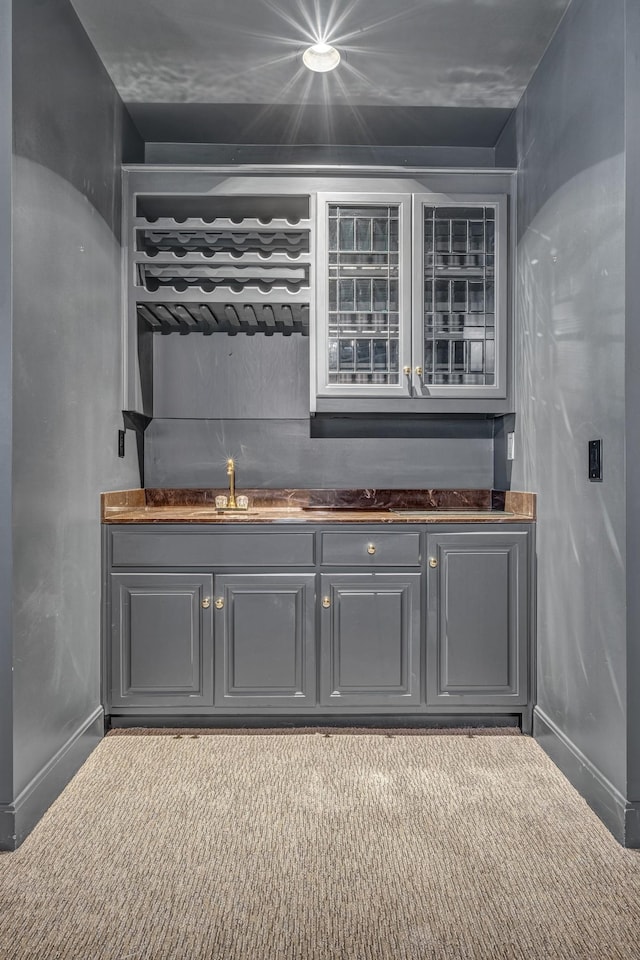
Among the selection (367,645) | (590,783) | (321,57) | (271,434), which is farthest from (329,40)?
(590,783)

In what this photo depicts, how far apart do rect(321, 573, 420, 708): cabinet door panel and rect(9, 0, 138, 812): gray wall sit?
93cm

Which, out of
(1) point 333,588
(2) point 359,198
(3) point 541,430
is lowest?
(1) point 333,588

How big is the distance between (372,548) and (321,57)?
1.93 metres

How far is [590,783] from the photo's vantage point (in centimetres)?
196

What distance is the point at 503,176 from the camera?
272 centimetres

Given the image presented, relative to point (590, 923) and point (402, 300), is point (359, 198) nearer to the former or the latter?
point (402, 300)

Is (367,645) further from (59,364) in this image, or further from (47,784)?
(59,364)

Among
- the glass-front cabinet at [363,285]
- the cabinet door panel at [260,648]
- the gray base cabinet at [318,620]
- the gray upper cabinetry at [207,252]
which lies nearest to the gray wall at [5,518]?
the gray base cabinet at [318,620]

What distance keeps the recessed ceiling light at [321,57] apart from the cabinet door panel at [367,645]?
6.62ft

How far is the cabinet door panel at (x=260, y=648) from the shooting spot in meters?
2.46

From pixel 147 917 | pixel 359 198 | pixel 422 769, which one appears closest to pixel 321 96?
pixel 359 198

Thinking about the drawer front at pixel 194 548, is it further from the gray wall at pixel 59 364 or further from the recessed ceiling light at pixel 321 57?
the recessed ceiling light at pixel 321 57

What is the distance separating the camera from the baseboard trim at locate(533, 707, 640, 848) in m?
1.76

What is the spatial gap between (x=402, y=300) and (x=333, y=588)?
4.17 feet
